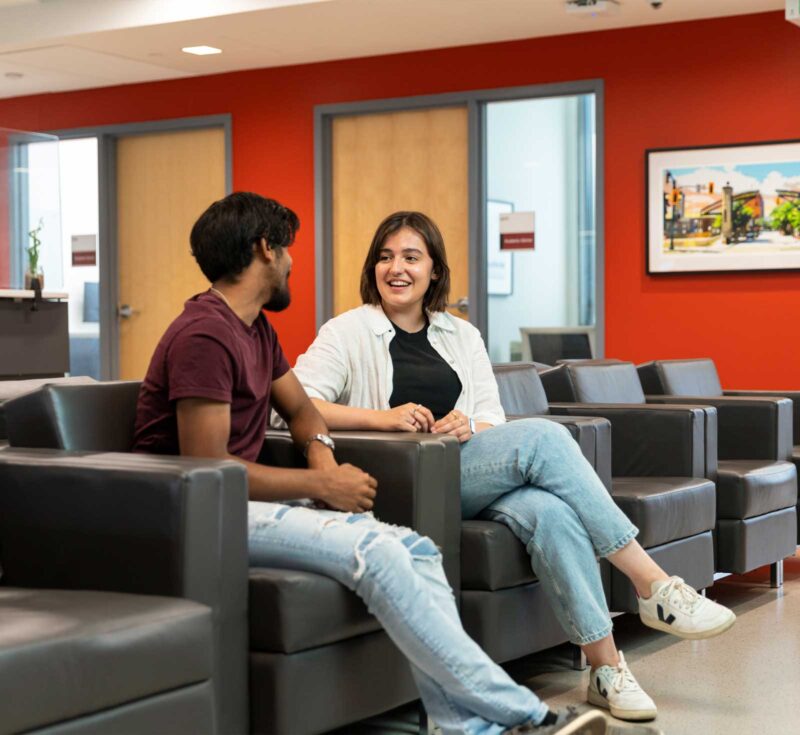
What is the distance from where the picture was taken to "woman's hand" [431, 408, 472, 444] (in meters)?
3.18

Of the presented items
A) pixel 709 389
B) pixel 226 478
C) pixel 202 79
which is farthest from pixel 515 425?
pixel 202 79

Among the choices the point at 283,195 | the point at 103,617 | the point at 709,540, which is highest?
the point at 283,195

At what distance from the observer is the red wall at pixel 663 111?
7352mm

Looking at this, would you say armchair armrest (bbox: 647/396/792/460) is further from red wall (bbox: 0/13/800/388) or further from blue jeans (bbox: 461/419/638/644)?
red wall (bbox: 0/13/800/388)

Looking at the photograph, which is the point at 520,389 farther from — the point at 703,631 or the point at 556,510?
the point at 703,631

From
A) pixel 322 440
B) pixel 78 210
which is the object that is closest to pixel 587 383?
pixel 322 440

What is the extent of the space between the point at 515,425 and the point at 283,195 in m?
6.04

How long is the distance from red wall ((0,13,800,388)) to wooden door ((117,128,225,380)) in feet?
3.36

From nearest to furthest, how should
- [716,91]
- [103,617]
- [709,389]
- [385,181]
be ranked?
[103,617], [709,389], [716,91], [385,181]

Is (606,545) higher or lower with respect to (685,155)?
lower

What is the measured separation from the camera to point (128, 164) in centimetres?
975

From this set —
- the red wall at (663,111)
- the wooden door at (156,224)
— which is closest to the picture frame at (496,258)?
the red wall at (663,111)

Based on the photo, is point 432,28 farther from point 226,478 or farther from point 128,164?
point 226,478

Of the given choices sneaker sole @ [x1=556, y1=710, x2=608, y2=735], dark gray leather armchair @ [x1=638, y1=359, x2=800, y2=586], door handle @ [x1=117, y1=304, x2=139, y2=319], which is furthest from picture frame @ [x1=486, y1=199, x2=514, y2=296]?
sneaker sole @ [x1=556, y1=710, x2=608, y2=735]
